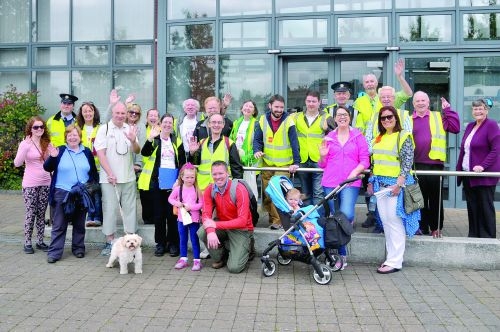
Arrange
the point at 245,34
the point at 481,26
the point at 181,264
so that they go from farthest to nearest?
the point at 245,34 < the point at 481,26 < the point at 181,264

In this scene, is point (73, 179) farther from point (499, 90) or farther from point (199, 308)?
point (499, 90)

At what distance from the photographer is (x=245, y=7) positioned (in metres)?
10.9

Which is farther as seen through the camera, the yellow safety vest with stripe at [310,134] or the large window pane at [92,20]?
the large window pane at [92,20]

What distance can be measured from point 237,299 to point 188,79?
22.0ft

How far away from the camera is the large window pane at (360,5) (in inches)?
404

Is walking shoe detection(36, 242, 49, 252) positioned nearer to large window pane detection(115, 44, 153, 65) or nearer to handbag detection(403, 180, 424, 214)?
handbag detection(403, 180, 424, 214)

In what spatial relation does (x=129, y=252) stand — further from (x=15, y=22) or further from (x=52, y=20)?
(x=15, y=22)

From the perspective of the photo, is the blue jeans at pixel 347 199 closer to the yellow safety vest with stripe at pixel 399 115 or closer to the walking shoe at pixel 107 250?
the yellow safety vest with stripe at pixel 399 115

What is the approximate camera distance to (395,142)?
20.3 ft

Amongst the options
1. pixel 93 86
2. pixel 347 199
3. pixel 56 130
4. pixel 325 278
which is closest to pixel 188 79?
pixel 93 86

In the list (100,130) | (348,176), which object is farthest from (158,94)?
(348,176)

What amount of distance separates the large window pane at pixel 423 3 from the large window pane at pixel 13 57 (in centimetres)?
901

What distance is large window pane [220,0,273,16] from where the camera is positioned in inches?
424

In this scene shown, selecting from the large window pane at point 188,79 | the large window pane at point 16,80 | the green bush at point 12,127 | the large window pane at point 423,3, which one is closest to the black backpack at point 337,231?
the large window pane at point 188,79
